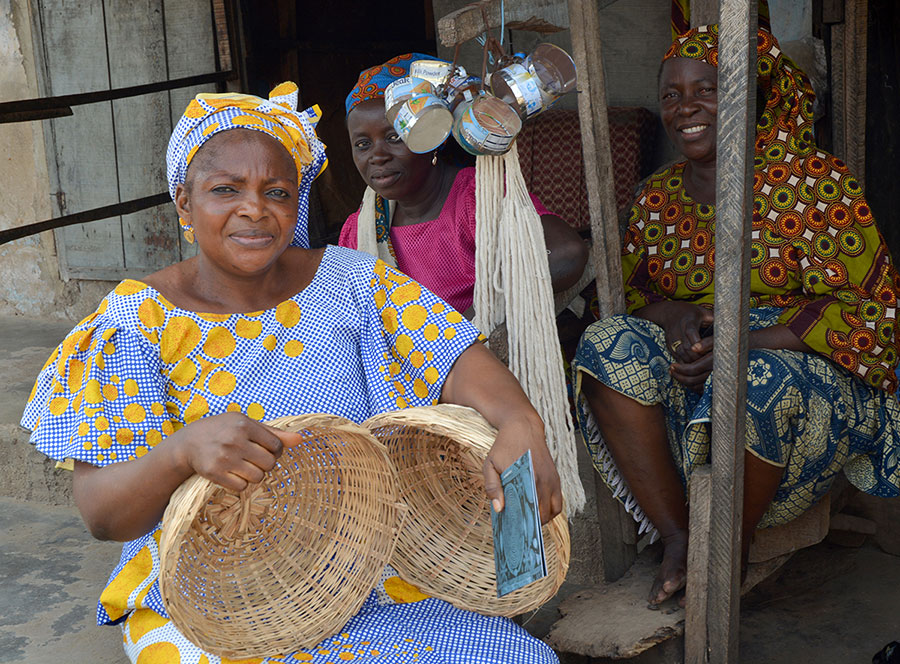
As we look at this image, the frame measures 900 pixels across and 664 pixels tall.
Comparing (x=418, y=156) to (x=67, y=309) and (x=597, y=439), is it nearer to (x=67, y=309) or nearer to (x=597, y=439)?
(x=597, y=439)

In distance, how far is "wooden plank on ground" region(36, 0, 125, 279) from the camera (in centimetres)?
465

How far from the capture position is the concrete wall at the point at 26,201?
15.9ft

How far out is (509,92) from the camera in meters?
2.16

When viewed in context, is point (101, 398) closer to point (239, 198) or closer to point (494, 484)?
point (239, 198)

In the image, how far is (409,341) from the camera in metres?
1.91

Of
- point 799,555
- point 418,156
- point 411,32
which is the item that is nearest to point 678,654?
point 799,555

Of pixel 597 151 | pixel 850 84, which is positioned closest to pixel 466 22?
pixel 597 151

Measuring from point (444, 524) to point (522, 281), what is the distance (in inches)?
23.9

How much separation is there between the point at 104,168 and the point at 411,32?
1.91 meters

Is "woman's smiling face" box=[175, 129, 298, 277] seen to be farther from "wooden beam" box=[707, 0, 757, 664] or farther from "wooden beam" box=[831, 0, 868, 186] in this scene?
"wooden beam" box=[831, 0, 868, 186]

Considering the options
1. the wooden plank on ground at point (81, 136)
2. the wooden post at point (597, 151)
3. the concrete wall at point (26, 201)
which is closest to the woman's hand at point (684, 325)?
the wooden post at point (597, 151)

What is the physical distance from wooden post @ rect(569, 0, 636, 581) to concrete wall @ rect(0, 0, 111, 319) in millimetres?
3337

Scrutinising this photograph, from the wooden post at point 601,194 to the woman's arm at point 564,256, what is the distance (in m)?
0.06

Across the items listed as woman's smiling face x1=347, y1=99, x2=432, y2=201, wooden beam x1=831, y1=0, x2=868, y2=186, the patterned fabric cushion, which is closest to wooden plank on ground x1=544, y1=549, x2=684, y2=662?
woman's smiling face x1=347, y1=99, x2=432, y2=201
